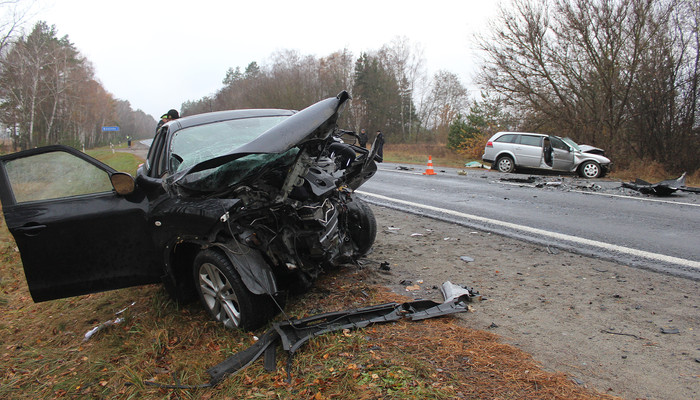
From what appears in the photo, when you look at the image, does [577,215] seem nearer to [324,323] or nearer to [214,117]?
[324,323]

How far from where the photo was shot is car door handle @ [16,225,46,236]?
3299 millimetres

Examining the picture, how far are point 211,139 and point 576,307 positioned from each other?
354 cm

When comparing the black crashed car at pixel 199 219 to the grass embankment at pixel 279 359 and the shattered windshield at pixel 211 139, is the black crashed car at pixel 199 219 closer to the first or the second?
the shattered windshield at pixel 211 139

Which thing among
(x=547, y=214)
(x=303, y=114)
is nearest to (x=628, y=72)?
(x=547, y=214)

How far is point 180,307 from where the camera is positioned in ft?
12.5

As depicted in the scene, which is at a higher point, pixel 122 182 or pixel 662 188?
pixel 122 182

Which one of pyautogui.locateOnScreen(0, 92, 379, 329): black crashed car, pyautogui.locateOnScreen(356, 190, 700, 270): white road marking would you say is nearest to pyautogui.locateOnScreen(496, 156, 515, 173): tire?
pyautogui.locateOnScreen(356, 190, 700, 270): white road marking

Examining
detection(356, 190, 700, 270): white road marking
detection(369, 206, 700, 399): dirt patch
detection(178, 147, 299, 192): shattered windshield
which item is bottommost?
detection(369, 206, 700, 399): dirt patch

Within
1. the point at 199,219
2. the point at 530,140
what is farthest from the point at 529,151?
the point at 199,219

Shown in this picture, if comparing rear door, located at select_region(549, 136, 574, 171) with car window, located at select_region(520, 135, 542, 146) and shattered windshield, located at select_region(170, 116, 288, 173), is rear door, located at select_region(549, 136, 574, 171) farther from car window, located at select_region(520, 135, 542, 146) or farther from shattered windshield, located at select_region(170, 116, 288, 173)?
shattered windshield, located at select_region(170, 116, 288, 173)

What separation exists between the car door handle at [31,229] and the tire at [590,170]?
1559 centimetres

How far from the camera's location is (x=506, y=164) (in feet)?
53.9

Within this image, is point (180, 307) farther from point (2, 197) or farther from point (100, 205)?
point (2, 197)

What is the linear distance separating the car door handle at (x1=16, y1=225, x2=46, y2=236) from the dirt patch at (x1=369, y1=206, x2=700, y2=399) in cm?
293
